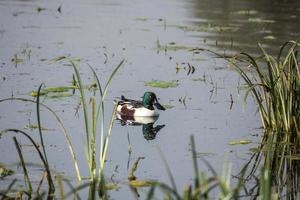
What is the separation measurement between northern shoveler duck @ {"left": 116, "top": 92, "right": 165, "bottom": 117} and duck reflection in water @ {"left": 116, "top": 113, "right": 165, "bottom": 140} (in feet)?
0.26

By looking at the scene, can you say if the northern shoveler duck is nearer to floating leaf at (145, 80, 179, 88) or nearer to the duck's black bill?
the duck's black bill

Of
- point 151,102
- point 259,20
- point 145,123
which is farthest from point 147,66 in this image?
point 259,20

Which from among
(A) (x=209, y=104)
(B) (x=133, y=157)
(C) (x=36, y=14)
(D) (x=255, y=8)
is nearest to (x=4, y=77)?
(A) (x=209, y=104)

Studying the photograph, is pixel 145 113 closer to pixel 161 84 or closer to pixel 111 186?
pixel 161 84

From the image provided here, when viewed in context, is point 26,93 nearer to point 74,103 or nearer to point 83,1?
point 74,103

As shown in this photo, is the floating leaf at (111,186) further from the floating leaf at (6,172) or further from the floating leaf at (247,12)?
the floating leaf at (247,12)

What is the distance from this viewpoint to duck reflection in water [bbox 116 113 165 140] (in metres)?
9.80

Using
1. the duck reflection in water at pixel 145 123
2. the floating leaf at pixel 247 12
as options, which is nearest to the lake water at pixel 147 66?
the floating leaf at pixel 247 12

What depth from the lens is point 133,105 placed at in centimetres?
1100

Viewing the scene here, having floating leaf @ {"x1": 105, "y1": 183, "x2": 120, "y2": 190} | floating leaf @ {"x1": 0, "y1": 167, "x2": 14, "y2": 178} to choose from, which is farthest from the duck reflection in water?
floating leaf @ {"x1": 0, "y1": 167, "x2": 14, "y2": 178}

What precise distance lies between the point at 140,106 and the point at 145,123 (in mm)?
417

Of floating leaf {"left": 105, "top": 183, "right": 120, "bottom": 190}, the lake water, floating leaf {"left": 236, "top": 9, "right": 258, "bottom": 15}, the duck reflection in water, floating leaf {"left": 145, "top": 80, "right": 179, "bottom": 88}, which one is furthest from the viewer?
floating leaf {"left": 236, "top": 9, "right": 258, "bottom": 15}

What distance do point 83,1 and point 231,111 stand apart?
1331 centimetres

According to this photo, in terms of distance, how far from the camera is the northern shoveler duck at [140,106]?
1089 cm
